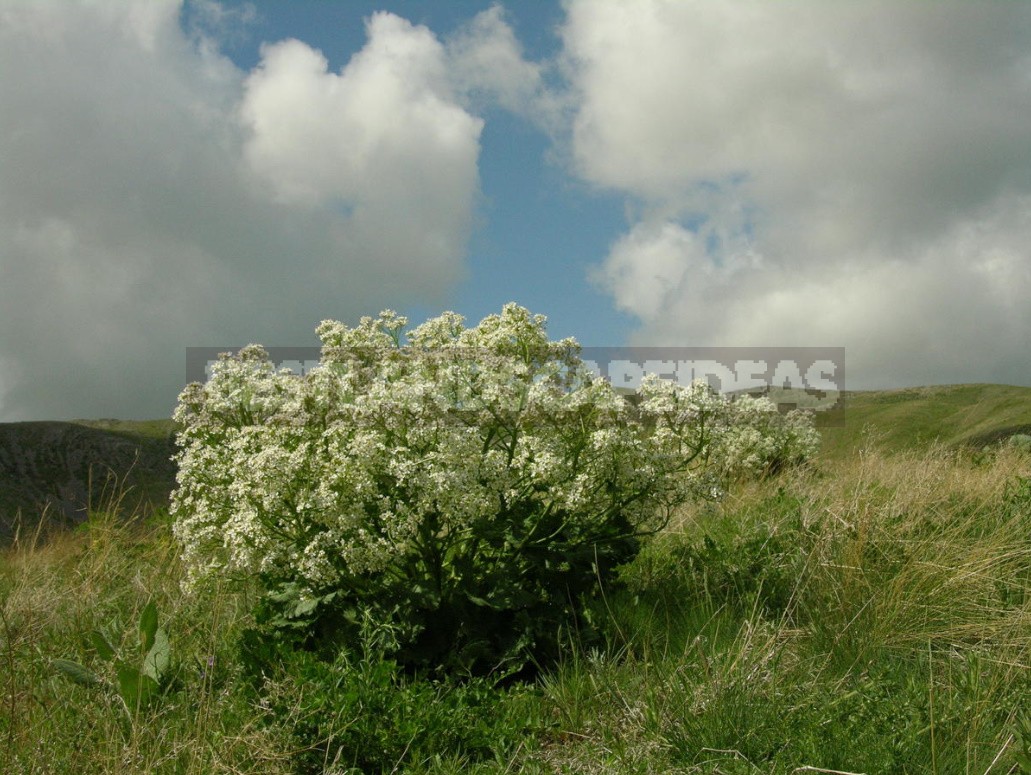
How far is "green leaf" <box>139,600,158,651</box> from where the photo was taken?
16.3 feet

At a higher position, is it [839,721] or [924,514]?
[924,514]

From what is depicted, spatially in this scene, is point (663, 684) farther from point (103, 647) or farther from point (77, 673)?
point (103, 647)

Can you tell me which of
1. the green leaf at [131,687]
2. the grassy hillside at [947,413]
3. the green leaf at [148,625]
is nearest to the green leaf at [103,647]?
the green leaf at [148,625]

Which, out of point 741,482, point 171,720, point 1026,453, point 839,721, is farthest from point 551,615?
point 1026,453

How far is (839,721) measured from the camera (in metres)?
3.99

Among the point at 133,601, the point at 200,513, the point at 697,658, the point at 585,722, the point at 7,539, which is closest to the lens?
the point at 585,722

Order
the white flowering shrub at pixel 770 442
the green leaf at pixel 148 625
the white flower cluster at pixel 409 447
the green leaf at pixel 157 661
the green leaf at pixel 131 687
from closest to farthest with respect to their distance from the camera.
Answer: the green leaf at pixel 131 687 → the white flower cluster at pixel 409 447 → the green leaf at pixel 157 661 → the green leaf at pixel 148 625 → the white flowering shrub at pixel 770 442

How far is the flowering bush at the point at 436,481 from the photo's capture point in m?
4.67

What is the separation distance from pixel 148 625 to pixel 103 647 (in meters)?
0.39

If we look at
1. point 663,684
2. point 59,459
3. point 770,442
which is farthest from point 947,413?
point 59,459

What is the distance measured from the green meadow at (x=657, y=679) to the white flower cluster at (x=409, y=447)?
1.89 ft

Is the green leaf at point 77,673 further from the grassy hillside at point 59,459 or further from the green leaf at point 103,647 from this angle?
the grassy hillside at point 59,459

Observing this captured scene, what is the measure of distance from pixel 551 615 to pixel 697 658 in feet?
3.32

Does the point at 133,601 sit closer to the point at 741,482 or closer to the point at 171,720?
the point at 171,720
